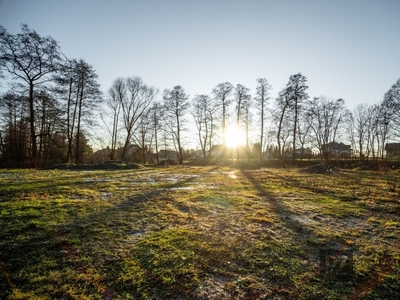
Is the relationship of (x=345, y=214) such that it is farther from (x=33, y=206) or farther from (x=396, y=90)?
(x=396, y=90)

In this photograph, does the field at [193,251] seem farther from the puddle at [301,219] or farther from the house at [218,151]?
the house at [218,151]

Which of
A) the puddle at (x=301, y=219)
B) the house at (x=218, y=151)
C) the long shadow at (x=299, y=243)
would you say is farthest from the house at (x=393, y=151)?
the puddle at (x=301, y=219)

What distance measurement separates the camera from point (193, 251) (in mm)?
3070

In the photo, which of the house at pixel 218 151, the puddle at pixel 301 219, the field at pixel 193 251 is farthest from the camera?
the house at pixel 218 151

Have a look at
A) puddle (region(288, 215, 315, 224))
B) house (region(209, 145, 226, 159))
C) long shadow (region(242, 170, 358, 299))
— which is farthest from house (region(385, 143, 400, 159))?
puddle (region(288, 215, 315, 224))

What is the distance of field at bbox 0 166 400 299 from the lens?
7.41ft

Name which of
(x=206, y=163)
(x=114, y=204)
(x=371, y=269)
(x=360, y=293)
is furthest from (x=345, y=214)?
(x=206, y=163)

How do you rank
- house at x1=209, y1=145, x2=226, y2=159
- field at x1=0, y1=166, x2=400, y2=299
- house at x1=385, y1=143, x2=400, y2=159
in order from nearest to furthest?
1. field at x1=0, y1=166, x2=400, y2=299
2. house at x1=385, y1=143, x2=400, y2=159
3. house at x1=209, y1=145, x2=226, y2=159

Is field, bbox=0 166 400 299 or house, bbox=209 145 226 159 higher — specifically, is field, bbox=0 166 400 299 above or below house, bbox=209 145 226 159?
below

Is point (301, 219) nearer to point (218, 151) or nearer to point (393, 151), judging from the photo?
point (218, 151)

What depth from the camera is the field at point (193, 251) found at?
7.41 ft

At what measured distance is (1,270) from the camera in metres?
2.39

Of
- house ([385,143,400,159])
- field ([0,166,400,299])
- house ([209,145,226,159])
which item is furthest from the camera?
house ([209,145,226,159])

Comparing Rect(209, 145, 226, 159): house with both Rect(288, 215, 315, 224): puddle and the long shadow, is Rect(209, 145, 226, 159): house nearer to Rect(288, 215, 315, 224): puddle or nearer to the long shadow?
the long shadow
